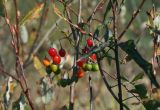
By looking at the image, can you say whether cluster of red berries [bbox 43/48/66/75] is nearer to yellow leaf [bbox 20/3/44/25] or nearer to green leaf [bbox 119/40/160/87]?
yellow leaf [bbox 20/3/44/25]

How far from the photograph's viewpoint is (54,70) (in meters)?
2.46

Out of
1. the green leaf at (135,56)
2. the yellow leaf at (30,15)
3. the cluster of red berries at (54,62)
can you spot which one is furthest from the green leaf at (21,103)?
the green leaf at (135,56)

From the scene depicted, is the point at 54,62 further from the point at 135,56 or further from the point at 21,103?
the point at 135,56

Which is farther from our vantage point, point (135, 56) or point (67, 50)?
point (67, 50)

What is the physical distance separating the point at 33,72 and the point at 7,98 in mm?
4307

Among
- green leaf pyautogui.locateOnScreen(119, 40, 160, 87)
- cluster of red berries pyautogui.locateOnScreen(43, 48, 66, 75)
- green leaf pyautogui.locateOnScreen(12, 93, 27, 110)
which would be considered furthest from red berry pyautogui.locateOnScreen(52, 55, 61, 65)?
green leaf pyautogui.locateOnScreen(119, 40, 160, 87)

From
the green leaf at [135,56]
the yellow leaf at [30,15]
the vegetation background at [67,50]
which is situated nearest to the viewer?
the green leaf at [135,56]

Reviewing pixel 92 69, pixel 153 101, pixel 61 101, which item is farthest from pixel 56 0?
pixel 61 101

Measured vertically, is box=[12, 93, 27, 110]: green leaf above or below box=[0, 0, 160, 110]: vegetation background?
below

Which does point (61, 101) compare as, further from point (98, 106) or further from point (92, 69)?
point (92, 69)

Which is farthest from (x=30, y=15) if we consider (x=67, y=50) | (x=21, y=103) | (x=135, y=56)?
(x=67, y=50)

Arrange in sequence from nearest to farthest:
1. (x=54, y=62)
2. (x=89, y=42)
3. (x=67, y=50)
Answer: (x=89, y=42) → (x=54, y=62) → (x=67, y=50)

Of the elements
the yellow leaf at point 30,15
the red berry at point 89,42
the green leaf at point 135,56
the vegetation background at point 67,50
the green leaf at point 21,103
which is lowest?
the green leaf at point 135,56

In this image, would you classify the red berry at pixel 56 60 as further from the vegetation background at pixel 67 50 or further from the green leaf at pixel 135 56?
the vegetation background at pixel 67 50
